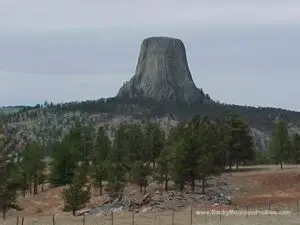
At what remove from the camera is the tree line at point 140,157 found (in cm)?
6903

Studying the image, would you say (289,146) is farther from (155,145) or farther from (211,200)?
(211,200)

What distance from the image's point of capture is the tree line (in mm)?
69031

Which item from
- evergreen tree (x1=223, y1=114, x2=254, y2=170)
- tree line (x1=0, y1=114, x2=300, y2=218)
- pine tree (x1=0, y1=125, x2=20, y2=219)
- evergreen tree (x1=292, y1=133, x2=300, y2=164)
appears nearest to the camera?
pine tree (x1=0, y1=125, x2=20, y2=219)

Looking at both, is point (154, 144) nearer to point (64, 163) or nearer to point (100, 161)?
point (100, 161)

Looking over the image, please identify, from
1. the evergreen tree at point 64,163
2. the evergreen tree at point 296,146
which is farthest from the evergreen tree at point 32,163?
the evergreen tree at point 296,146

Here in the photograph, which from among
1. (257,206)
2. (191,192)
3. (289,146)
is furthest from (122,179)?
(289,146)

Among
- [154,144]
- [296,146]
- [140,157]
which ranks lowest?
[140,157]

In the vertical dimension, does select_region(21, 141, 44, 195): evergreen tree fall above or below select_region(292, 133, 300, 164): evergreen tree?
below

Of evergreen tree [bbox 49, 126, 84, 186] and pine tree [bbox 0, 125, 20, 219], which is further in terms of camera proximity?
evergreen tree [bbox 49, 126, 84, 186]

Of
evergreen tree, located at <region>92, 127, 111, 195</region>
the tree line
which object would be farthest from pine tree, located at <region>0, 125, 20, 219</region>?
evergreen tree, located at <region>92, 127, 111, 195</region>

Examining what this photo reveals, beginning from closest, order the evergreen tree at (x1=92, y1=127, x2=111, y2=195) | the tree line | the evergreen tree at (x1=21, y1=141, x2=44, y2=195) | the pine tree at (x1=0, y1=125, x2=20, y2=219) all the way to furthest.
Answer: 1. the pine tree at (x1=0, y1=125, x2=20, y2=219)
2. the tree line
3. the evergreen tree at (x1=92, y1=127, x2=111, y2=195)
4. the evergreen tree at (x1=21, y1=141, x2=44, y2=195)

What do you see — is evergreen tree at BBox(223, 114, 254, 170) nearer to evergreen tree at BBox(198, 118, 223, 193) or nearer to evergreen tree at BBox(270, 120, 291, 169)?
evergreen tree at BBox(198, 118, 223, 193)

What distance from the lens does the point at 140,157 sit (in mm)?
103688

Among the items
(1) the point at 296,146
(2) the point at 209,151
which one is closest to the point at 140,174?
(2) the point at 209,151
